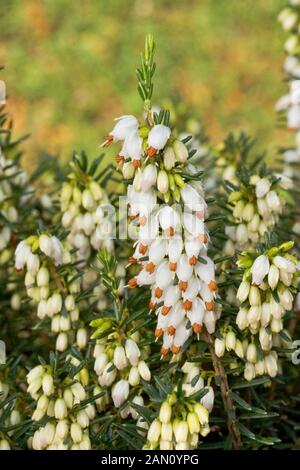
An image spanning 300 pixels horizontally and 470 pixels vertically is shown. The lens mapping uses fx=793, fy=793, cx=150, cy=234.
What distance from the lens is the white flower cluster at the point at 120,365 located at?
4004 mm

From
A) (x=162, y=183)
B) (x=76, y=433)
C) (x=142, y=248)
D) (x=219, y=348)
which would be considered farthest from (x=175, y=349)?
Result: (x=162, y=183)

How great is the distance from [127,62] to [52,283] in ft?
33.7

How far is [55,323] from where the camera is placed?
449 cm

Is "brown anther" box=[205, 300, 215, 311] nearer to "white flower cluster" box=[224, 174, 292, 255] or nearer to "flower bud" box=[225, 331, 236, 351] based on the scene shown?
"flower bud" box=[225, 331, 236, 351]

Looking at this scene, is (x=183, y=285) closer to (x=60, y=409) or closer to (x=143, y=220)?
(x=143, y=220)

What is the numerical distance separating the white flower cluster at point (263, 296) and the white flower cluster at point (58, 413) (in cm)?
77

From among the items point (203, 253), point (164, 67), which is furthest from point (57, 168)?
point (164, 67)

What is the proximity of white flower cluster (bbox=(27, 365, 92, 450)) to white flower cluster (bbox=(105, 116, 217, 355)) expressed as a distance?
1.92 ft

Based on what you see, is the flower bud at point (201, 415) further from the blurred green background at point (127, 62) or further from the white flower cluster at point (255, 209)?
the blurred green background at point (127, 62)

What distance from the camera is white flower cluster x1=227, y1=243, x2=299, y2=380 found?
3.68 meters

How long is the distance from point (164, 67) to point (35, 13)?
9.31ft

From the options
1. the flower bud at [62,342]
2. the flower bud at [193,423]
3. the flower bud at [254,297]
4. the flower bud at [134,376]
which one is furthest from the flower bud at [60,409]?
the flower bud at [254,297]

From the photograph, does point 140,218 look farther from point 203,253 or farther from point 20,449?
point 20,449

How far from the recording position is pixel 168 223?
11.5ft
